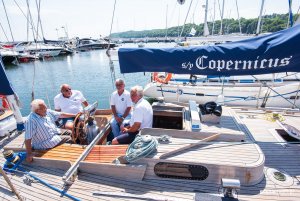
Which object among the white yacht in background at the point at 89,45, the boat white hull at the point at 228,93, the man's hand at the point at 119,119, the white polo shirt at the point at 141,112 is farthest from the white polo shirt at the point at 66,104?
the white yacht in background at the point at 89,45

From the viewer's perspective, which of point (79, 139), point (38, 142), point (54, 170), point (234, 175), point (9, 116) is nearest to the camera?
point (234, 175)

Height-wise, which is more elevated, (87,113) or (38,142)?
(87,113)

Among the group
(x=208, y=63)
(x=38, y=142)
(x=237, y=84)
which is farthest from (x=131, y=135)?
(x=237, y=84)

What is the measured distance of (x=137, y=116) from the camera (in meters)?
3.64

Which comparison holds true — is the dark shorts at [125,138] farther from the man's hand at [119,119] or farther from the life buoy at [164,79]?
the life buoy at [164,79]

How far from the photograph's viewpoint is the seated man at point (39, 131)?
3.33m

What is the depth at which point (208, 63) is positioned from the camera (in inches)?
150

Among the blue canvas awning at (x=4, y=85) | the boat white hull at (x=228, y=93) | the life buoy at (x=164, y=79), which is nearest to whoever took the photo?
the blue canvas awning at (x=4, y=85)

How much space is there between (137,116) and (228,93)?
24.2 ft

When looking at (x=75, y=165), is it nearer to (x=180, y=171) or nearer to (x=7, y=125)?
(x=180, y=171)

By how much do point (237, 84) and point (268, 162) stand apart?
740cm

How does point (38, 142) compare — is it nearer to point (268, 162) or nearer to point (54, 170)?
point (54, 170)

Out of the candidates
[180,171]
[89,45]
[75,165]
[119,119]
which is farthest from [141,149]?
[89,45]

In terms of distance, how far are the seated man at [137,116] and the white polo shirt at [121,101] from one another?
0.96m
